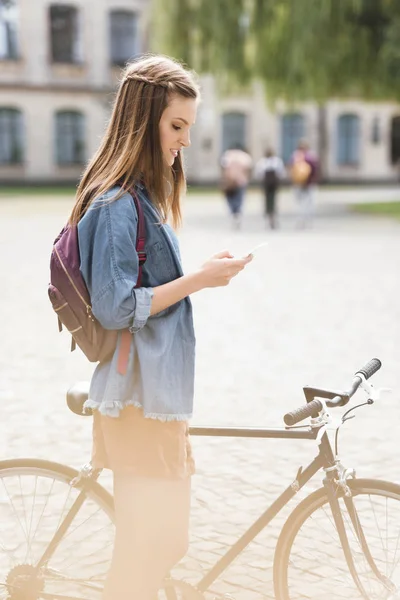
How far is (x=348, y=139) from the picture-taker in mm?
47125

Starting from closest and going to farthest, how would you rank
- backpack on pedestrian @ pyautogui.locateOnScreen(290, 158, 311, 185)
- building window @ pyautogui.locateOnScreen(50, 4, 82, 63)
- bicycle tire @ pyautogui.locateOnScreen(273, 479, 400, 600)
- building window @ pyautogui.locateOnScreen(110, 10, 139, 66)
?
bicycle tire @ pyautogui.locateOnScreen(273, 479, 400, 600)
backpack on pedestrian @ pyautogui.locateOnScreen(290, 158, 311, 185)
building window @ pyautogui.locateOnScreen(50, 4, 82, 63)
building window @ pyautogui.locateOnScreen(110, 10, 139, 66)

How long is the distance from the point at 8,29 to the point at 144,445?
44.3 meters

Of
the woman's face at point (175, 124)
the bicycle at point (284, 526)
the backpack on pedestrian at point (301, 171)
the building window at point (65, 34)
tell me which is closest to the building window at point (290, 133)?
the building window at point (65, 34)

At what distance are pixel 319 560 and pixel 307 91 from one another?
2135cm

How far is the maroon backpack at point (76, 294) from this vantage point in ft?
8.20

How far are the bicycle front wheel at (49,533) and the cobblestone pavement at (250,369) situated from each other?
796 millimetres

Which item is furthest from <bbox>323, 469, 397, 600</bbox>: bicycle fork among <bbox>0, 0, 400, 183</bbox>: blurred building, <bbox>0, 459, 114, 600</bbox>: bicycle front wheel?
<bbox>0, 0, 400, 183</bbox>: blurred building

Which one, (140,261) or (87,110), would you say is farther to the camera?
(87,110)

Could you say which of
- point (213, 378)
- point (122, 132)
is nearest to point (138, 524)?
point (122, 132)

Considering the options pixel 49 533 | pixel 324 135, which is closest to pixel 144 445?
pixel 49 533

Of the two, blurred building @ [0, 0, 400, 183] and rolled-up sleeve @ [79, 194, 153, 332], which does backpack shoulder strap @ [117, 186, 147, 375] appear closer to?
rolled-up sleeve @ [79, 194, 153, 332]

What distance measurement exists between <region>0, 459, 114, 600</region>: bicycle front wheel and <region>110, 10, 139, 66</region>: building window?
4368 centimetres

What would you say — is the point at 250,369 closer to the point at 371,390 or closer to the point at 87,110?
the point at 371,390

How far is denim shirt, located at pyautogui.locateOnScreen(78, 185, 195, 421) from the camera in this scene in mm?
2451
